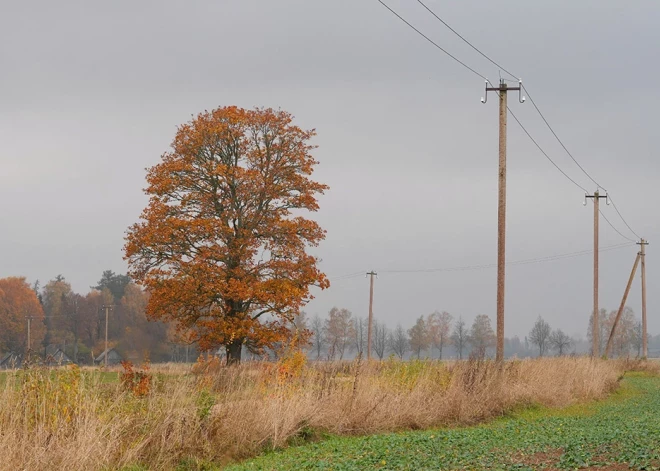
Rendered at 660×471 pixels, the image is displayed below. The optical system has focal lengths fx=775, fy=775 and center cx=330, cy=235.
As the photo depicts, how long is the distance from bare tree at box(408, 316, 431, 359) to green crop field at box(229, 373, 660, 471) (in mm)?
97303

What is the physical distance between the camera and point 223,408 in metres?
12.6

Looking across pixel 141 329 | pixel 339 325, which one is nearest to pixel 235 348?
pixel 141 329

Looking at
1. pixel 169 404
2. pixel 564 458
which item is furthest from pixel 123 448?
pixel 564 458

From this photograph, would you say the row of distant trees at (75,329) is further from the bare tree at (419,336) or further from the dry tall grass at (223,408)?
the bare tree at (419,336)

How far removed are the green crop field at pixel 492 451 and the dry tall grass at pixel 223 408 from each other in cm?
67

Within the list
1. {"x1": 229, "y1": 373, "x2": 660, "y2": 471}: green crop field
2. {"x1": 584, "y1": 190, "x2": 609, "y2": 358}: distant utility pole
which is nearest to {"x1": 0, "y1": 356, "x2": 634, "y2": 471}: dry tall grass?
{"x1": 229, "y1": 373, "x2": 660, "y2": 471}: green crop field

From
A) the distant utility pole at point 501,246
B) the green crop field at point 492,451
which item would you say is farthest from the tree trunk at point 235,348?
the green crop field at point 492,451

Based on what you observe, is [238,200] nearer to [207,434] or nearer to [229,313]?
[229,313]

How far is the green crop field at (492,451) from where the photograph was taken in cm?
1022

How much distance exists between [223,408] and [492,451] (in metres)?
4.32

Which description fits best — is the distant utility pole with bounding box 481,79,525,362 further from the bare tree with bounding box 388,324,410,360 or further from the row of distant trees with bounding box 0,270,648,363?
the bare tree with bounding box 388,324,410,360

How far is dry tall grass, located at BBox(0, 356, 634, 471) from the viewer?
10.2 metres

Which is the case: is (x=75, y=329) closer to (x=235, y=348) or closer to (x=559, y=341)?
(x=235, y=348)

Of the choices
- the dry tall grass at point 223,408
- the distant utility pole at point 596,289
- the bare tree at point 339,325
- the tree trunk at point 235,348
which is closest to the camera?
the dry tall grass at point 223,408
